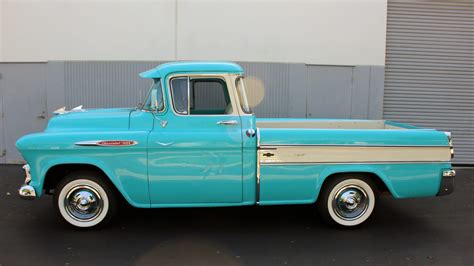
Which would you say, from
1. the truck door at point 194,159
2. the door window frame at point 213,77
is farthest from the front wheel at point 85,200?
the door window frame at point 213,77

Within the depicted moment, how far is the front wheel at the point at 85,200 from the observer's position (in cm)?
509

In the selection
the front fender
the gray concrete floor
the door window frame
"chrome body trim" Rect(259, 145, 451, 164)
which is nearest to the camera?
the gray concrete floor

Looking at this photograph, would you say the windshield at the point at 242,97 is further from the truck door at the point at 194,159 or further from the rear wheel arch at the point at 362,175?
the rear wheel arch at the point at 362,175

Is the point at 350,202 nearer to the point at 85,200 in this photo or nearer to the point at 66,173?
the point at 85,200

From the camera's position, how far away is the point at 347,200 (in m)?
5.30

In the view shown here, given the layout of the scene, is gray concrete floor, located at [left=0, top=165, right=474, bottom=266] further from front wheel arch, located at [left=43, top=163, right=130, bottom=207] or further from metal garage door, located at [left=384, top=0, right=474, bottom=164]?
metal garage door, located at [left=384, top=0, right=474, bottom=164]

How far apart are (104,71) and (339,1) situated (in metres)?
5.18

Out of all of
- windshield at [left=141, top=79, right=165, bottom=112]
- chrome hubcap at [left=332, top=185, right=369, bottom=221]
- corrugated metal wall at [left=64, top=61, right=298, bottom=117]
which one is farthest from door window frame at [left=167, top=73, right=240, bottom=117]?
corrugated metal wall at [left=64, top=61, right=298, bottom=117]

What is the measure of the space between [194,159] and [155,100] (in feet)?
2.97

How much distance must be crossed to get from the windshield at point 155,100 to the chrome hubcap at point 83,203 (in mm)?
1197

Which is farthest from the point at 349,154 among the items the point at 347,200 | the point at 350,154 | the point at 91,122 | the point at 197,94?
the point at 91,122

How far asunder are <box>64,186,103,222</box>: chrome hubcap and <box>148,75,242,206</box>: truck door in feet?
2.32

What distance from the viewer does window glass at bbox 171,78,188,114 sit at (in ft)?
17.0

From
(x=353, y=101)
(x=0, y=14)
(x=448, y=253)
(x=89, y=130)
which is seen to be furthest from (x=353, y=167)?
(x=0, y=14)
